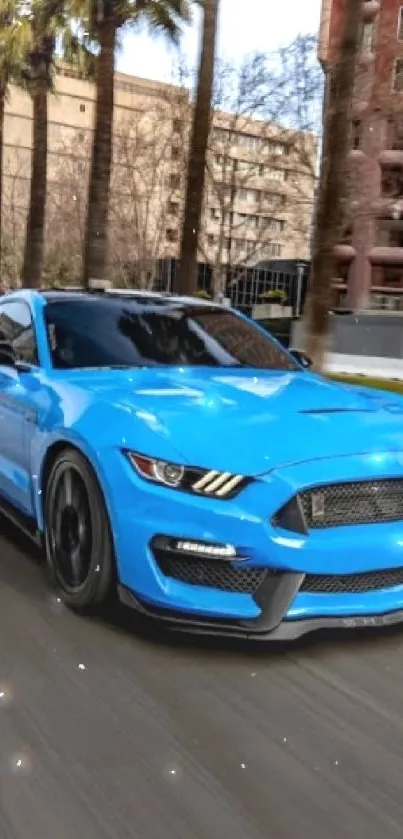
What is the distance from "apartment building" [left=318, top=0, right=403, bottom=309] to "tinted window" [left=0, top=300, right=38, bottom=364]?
617 cm

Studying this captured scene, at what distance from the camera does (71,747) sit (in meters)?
3.02

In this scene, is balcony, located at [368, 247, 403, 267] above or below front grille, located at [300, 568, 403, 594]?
above

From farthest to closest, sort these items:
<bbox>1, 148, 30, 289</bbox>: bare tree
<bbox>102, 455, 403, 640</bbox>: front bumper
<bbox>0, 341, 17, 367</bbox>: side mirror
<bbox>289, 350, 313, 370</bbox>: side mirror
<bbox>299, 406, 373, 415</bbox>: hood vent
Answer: <bbox>1, 148, 30, 289</bbox>: bare tree < <bbox>289, 350, 313, 370</bbox>: side mirror < <bbox>0, 341, 17, 367</bbox>: side mirror < <bbox>299, 406, 373, 415</bbox>: hood vent < <bbox>102, 455, 403, 640</bbox>: front bumper

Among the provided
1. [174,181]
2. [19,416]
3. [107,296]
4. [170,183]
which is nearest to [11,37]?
[174,181]

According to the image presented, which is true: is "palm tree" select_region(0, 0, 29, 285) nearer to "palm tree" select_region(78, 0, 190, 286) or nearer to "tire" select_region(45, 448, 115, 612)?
"palm tree" select_region(78, 0, 190, 286)

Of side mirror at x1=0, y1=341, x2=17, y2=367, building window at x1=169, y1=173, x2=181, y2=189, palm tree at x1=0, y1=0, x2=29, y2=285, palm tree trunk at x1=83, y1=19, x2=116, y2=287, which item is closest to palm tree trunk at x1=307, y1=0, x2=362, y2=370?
side mirror at x1=0, y1=341, x2=17, y2=367

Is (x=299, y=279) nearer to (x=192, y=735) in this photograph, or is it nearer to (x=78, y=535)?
(x=78, y=535)

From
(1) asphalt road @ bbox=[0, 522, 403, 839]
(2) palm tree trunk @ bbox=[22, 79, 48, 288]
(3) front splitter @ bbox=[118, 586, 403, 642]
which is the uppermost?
(2) palm tree trunk @ bbox=[22, 79, 48, 288]

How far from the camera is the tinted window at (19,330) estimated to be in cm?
541

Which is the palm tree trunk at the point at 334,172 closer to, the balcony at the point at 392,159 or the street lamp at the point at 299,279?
the balcony at the point at 392,159

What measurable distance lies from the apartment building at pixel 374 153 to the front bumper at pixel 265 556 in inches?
321

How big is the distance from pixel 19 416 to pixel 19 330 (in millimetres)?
878

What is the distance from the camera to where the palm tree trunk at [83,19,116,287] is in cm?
1714

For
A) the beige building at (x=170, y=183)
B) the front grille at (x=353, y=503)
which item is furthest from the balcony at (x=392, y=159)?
the front grille at (x=353, y=503)
